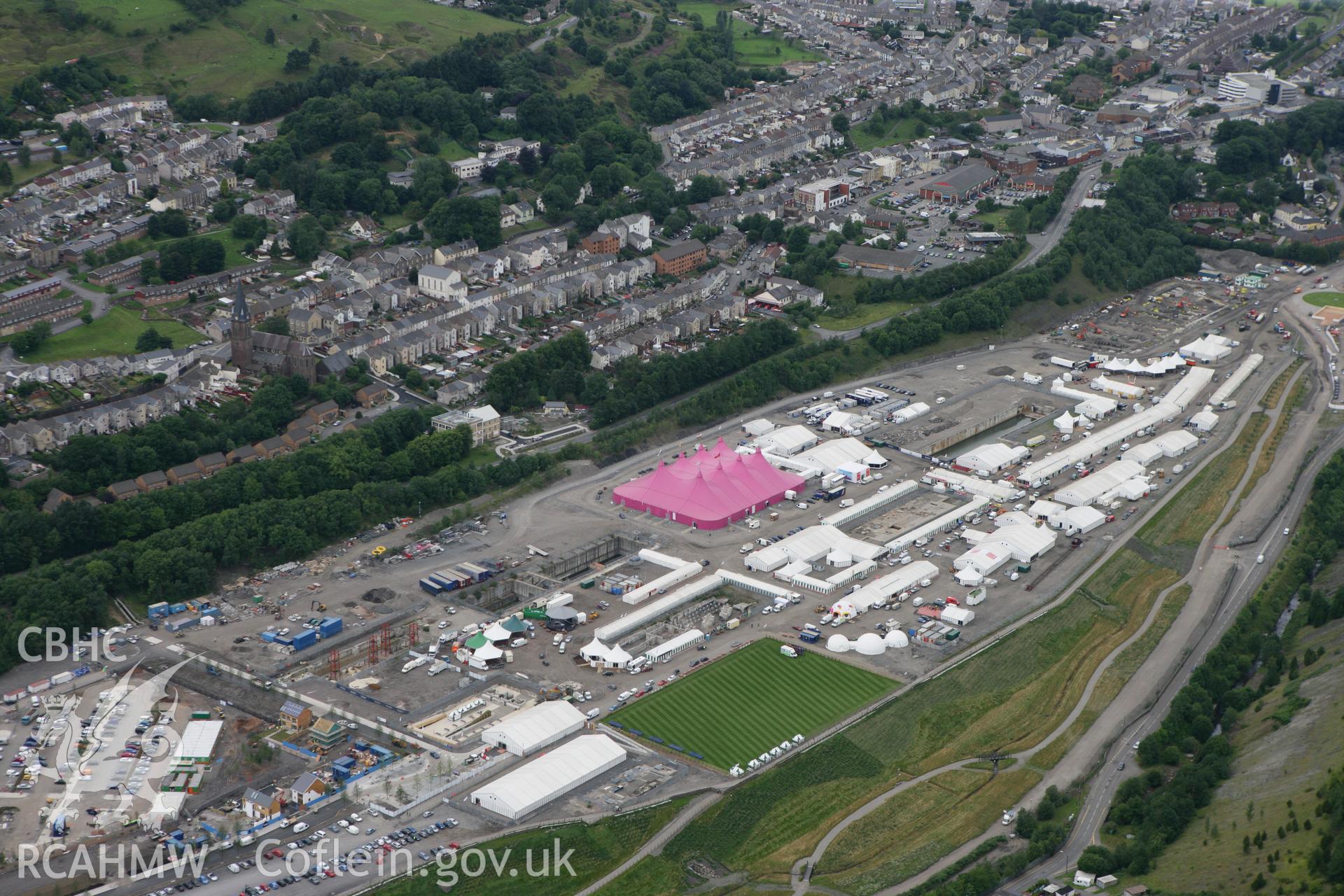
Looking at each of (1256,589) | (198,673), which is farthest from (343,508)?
(1256,589)

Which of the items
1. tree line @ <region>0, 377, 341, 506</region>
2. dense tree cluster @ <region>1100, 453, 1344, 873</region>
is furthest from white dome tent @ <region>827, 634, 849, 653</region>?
tree line @ <region>0, 377, 341, 506</region>

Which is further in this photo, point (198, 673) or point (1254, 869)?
point (198, 673)

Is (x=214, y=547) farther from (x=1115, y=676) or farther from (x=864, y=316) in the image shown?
(x=864, y=316)

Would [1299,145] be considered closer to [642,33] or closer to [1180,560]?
[642,33]

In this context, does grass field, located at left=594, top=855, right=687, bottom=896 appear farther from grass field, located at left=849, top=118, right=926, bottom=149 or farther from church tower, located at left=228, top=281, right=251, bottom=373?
grass field, located at left=849, top=118, right=926, bottom=149

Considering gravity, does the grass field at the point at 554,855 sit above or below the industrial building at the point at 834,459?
below

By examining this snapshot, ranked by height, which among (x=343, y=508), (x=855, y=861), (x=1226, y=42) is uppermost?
(x=1226, y=42)

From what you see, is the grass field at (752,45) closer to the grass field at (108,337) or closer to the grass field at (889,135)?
the grass field at (889,135)

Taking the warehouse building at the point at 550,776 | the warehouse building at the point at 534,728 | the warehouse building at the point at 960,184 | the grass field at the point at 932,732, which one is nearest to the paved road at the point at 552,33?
the warehouse building at the point at 960,184
